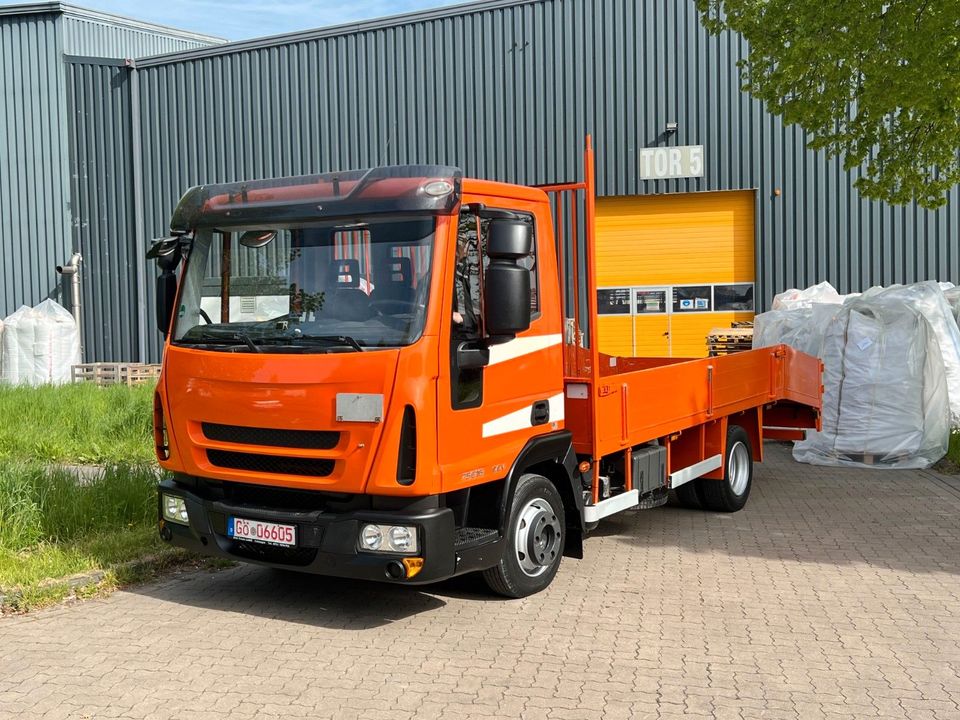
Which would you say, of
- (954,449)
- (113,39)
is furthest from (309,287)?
(113,39)

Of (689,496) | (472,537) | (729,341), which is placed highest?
(729,341)

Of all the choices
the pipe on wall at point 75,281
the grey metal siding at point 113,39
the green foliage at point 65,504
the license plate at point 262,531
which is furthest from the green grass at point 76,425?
the grey metal siding at point 113,39

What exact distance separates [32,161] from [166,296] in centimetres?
1811

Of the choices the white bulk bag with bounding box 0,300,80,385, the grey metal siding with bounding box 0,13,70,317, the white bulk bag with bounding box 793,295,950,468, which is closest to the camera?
the white bulk bag with bounding box 793,295,950,468

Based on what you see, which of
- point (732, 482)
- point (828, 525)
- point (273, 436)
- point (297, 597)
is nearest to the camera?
point (273, 436)

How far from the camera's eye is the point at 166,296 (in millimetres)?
6305

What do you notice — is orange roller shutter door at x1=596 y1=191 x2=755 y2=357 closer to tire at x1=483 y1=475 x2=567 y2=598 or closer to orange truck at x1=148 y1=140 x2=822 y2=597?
orange truck at x1=148 y1=140 x2=822 y2=597

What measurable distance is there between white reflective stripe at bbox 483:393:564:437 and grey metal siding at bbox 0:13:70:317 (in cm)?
1838

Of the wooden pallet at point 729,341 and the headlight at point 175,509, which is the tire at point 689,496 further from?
the wooden pallet at point 729,341

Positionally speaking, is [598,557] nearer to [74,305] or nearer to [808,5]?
[808,5]

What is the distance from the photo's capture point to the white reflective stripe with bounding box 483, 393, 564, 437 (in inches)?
225

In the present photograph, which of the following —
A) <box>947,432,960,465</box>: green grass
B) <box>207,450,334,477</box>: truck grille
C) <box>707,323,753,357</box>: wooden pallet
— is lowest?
<box>947,432,960,465</box>: green grass

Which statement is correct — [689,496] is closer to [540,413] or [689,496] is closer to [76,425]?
[540,413]

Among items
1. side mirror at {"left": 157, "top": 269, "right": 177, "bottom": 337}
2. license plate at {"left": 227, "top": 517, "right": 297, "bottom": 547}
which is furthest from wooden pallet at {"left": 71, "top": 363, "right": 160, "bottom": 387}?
license plate at {"left": 227, "top": 517, "right": 297, "bottom": 547}
